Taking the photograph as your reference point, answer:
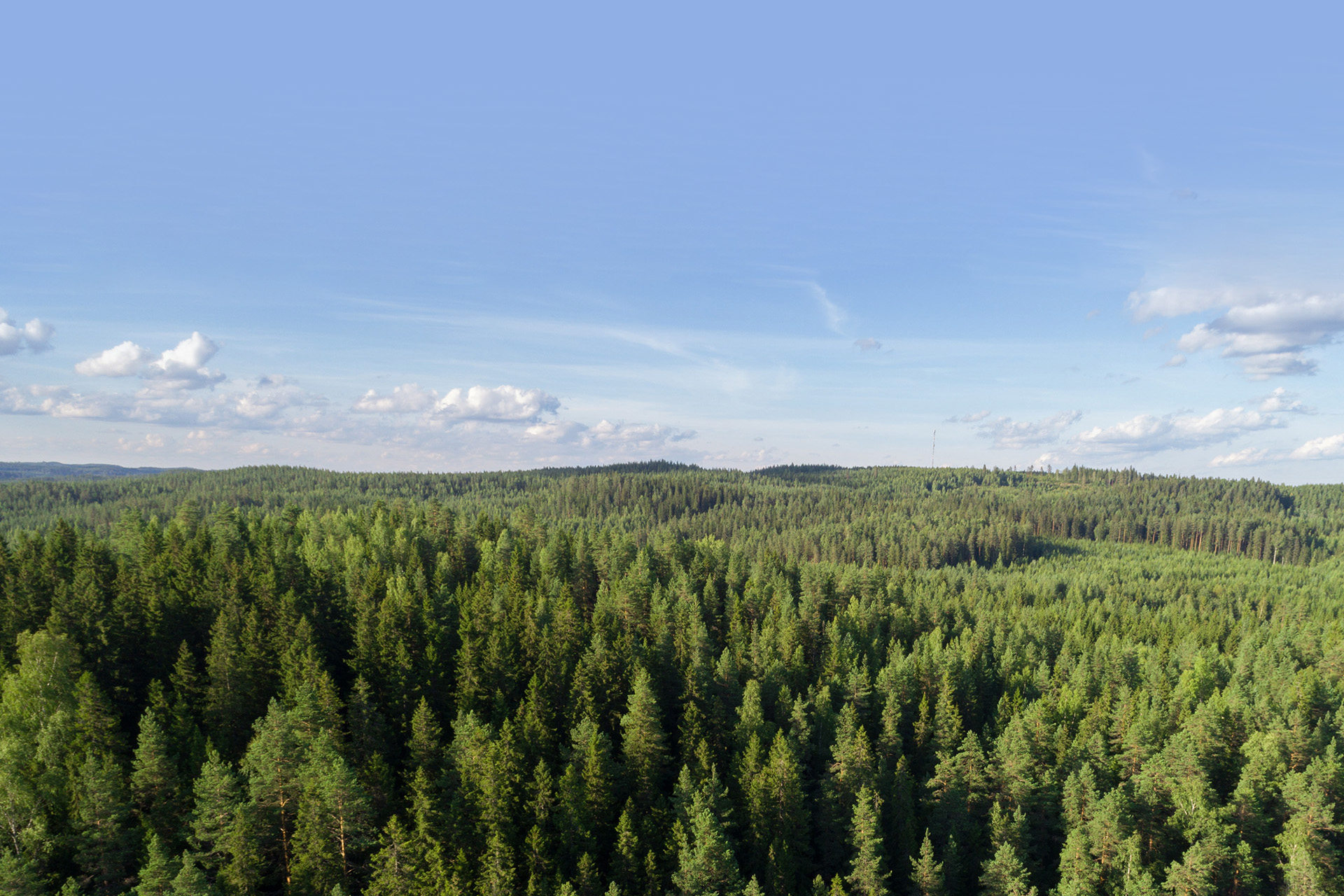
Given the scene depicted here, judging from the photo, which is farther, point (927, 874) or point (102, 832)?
point (927, 874)

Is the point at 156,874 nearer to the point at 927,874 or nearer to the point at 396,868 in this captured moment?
the point at 396,868

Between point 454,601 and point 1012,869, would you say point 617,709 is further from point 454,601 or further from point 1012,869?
point 1012,869

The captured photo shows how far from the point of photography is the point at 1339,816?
53.5m

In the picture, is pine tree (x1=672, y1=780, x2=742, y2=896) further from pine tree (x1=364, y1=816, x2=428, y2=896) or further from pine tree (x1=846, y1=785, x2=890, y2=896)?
pine tree (x1=364, y1=816, x2=428, y2=896)

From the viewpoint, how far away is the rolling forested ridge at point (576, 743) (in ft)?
131

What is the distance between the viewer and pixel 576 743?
4950 cm

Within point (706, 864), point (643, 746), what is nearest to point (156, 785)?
point (643, 746)

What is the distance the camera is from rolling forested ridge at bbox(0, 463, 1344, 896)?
39.9 m

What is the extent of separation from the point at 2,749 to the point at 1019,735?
6677 centimetres

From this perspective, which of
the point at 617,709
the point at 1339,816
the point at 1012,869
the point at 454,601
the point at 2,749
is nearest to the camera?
the point at 2,749

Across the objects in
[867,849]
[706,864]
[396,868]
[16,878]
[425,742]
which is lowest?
[867,849]

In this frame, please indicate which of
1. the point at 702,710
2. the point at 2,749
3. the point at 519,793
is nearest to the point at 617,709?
the point at 702,710

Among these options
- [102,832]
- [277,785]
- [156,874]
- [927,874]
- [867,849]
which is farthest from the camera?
[867,849]

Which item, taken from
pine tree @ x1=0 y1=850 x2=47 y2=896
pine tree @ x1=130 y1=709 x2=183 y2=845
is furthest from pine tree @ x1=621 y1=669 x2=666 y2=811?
pine tree @ x1=0 y1=850 x2=47 y2=896
